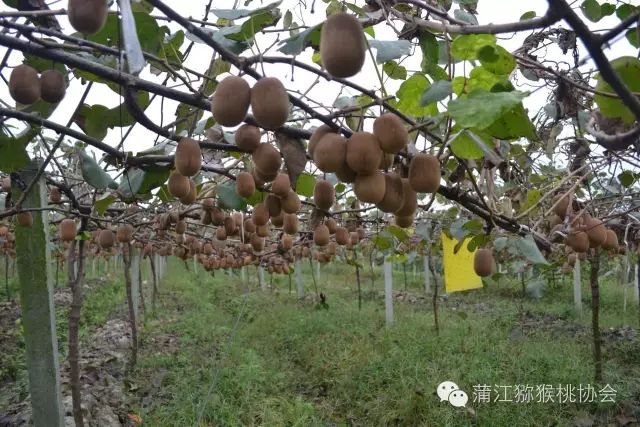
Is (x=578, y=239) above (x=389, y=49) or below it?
below

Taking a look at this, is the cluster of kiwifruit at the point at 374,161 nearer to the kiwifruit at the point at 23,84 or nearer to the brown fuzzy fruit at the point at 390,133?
the brown fuzzy fruit at the point at 390,133

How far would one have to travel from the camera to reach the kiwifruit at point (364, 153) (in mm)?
737

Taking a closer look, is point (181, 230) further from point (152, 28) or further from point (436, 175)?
point (436, 175)

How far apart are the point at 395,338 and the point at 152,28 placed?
5.33m

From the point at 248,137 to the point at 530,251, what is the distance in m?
0.86

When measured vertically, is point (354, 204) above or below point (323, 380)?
above

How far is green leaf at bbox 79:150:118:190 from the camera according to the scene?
1284mm

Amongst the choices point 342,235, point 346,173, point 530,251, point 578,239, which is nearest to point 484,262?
point 578,239

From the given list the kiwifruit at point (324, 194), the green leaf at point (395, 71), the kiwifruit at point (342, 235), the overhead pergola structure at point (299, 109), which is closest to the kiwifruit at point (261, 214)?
the overhead pergola structure at point (299, 109)

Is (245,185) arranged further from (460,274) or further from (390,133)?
(460,274)

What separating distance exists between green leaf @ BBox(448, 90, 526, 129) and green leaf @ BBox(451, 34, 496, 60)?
136mm

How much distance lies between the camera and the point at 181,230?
89.7 inches

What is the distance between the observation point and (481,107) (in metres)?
0.56

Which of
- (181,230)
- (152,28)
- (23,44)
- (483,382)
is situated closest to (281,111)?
(152,28)
